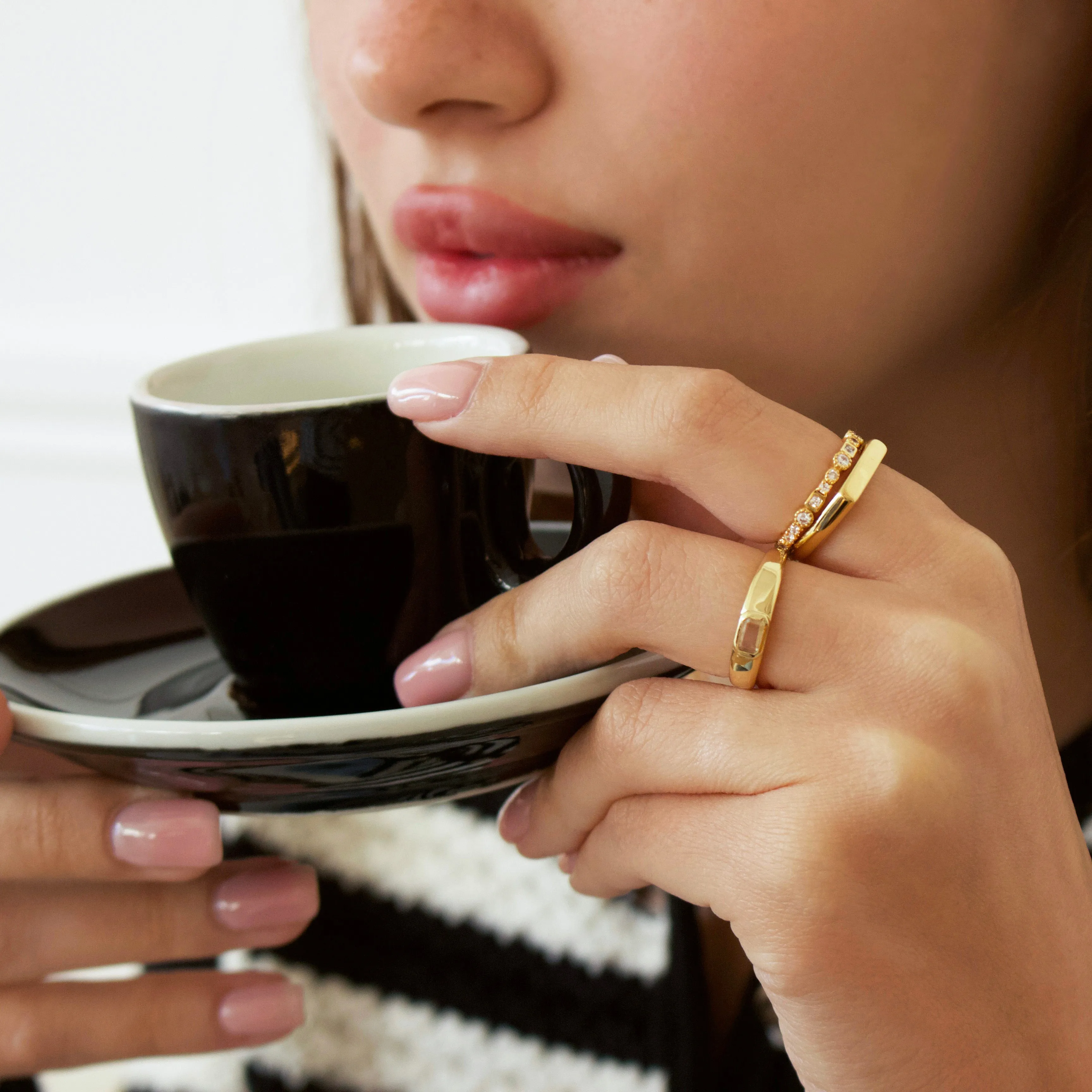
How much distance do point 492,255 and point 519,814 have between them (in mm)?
410

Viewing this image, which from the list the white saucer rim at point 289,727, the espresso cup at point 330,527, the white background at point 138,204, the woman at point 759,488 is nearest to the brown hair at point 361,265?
the white background at point 138,204

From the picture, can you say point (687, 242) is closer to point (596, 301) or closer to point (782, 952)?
point (596, 301)

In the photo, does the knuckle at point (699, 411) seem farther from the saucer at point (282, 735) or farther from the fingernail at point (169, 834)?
the fingernail at point (169, 834)

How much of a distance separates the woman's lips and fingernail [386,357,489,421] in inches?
9.3

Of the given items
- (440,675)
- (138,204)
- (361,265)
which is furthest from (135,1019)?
(138,204)

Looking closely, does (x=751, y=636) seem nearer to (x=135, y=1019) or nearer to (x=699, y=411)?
(x=699, y=411)

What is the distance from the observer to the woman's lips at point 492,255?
0.71 m

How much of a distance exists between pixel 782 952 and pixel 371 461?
0.34 m

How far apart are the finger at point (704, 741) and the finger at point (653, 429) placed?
0.30 feet

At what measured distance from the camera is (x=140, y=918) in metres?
0.72

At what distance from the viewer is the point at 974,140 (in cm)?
72

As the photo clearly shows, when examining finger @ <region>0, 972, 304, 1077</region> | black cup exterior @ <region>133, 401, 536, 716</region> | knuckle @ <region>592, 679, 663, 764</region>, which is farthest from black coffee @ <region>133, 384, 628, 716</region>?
finger @ <region>0, 972, 304, 1077</region>

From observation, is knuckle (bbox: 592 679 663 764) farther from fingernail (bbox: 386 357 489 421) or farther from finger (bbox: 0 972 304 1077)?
finger (bbox: 0 972 304 1077)

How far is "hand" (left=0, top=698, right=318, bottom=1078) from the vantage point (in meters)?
0.55
